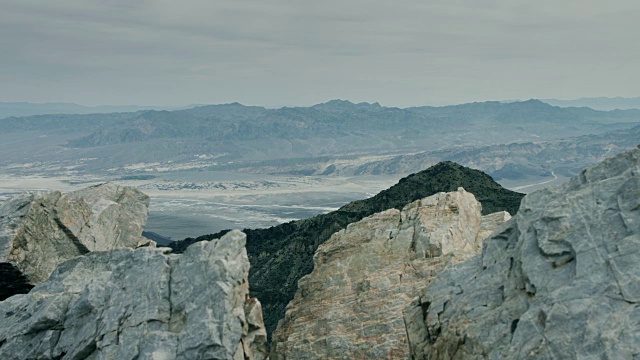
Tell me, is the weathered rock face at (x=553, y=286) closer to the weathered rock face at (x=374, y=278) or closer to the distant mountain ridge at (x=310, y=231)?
the weathered rock face at (x=374, y=278)

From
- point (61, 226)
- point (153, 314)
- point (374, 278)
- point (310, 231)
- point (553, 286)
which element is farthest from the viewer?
point (310, 231)

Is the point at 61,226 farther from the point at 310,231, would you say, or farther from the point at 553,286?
the point at 310,231

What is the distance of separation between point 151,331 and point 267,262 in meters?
77.2

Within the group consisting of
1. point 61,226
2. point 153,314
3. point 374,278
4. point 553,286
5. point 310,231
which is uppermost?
point 553,286

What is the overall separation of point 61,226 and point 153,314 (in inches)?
716

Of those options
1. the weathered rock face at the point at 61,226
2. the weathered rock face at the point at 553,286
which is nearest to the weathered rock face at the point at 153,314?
the weathered rock face at the point at 61,226

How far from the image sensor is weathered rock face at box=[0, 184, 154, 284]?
1510 inches

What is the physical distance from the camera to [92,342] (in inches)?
1083

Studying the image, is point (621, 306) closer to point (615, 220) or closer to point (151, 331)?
point (615, 220)

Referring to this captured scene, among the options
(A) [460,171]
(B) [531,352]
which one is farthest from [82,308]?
(A) [460,171]

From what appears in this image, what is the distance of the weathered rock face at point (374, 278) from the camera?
3512cm

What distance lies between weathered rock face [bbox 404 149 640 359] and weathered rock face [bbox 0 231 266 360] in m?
7.95

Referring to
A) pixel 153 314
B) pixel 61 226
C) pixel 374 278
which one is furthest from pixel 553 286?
pixel 61 226

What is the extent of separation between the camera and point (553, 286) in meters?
22.0
